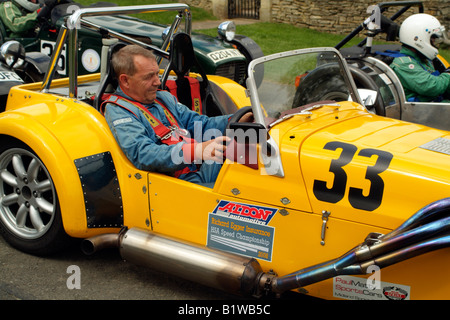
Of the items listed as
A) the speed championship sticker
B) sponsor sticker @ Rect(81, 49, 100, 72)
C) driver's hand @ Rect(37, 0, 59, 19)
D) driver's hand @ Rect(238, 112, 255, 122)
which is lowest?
the speed championship sticker

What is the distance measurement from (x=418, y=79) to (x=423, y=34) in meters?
0.53

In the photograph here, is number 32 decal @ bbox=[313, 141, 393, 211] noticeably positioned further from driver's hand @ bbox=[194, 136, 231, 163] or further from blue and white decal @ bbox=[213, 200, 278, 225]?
driver's hand @ bbox=[194, 136, 231, 163]

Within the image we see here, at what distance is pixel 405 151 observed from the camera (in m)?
3.18

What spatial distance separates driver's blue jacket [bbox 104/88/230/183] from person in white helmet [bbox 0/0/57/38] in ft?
14.1

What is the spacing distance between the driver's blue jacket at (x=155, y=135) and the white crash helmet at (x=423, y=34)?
3.15 m

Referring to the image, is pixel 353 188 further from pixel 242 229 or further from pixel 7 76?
pixel 7 76

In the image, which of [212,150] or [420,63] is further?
[420,63]

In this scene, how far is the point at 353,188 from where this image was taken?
9.99 ft

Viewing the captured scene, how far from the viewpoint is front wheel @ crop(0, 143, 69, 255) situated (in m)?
3.91

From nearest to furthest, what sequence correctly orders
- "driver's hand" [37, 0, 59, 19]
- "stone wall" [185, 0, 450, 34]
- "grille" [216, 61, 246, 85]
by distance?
"grille" [216, 61, 246, 85], "driver's hand" [37, 0, 59, 19], "stone wall" [185, 0, 450, 34]

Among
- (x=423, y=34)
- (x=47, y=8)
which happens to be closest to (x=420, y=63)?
(x=423, y=34)

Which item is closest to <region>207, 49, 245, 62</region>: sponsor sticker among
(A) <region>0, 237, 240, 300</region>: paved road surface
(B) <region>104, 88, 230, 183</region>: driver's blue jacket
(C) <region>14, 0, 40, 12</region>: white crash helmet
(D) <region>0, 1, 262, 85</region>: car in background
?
(D) <region>0, 1, 262, 85</region>: car in background
